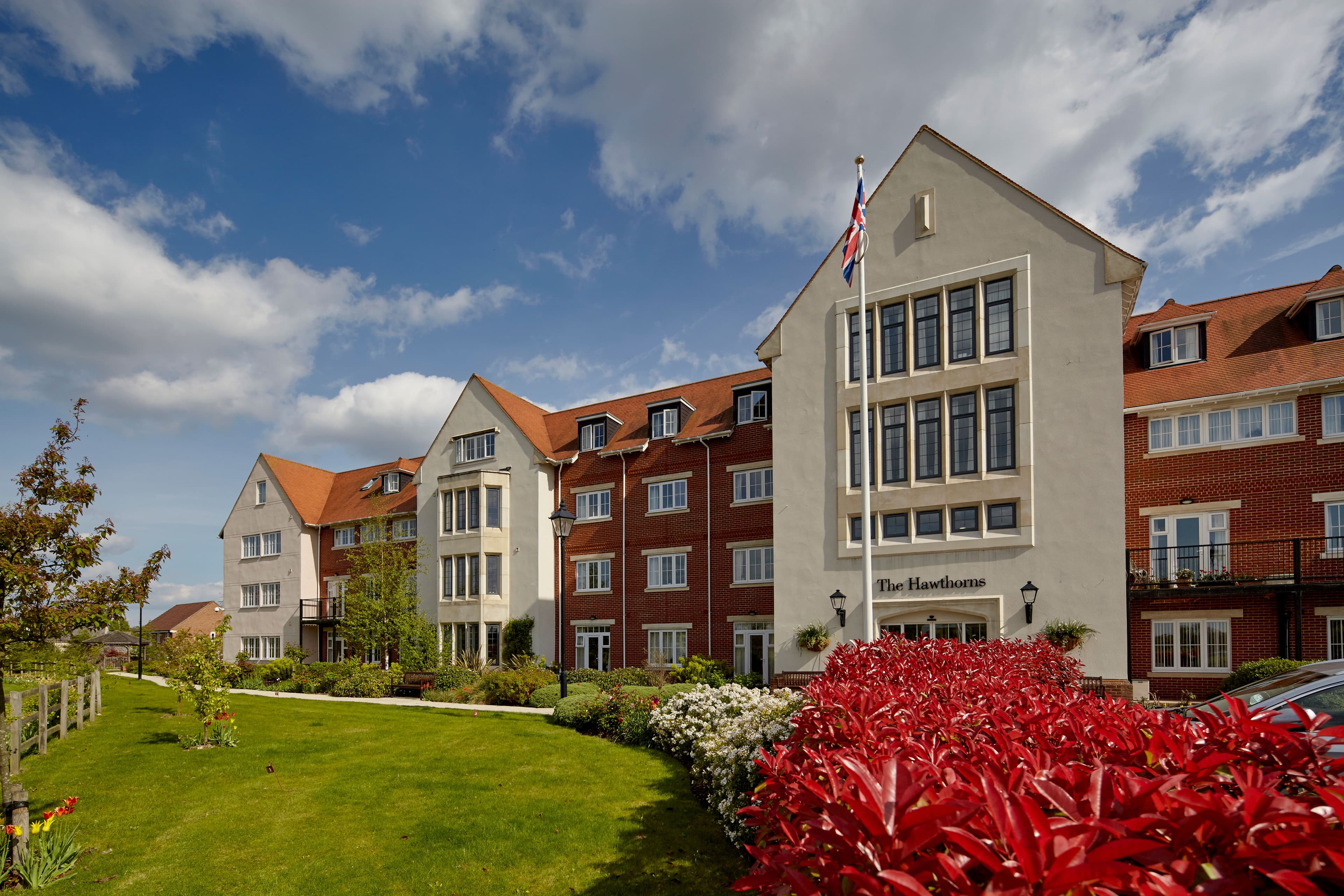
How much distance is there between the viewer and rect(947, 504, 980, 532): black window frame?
69.1ft

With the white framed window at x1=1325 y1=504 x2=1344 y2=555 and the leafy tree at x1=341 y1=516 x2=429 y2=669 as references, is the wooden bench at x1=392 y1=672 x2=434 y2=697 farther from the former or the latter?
the white framed window at x1=1325 y1=504 x2=1344 y2=555

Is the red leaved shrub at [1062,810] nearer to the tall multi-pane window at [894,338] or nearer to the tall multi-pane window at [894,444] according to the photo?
the tall multi-pane window at [894,444]

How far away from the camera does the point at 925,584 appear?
70.2 feet

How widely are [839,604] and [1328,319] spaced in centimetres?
1603

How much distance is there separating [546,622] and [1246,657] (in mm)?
24759

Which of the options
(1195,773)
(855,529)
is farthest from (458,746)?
(1195,773)

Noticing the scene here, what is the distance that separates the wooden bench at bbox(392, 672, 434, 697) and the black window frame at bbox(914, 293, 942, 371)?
2336 centimetres

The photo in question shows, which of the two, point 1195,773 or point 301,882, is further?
point 301,882

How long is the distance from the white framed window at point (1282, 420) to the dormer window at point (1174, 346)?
9.18 feet

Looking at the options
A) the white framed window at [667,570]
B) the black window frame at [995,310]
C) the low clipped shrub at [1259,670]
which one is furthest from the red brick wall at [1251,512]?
the white framed window at [667,570]

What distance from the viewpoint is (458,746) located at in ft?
51.2

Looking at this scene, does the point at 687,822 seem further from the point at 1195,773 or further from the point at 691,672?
the point at 691,672

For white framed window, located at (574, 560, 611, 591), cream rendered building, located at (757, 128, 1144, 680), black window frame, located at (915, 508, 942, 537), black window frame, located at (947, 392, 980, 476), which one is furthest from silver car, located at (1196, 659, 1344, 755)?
white framed window, located at (574, 560, 611, 591)

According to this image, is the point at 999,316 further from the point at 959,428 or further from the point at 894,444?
the point at 894,444
